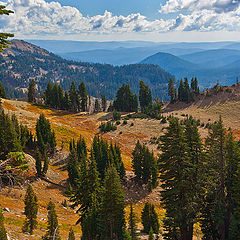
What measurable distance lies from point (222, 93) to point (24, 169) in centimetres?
13826

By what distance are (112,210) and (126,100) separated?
104 metres

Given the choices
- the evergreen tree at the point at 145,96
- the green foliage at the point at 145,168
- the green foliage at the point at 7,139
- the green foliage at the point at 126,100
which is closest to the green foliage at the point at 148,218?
the green foliage at the point at 145,168

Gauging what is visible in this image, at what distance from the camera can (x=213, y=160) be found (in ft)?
80.1

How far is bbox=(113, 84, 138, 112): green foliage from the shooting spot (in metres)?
124

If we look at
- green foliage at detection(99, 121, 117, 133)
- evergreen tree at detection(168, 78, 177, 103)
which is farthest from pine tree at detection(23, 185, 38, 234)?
evergreen tree at detection(168, 78, 177, 103)

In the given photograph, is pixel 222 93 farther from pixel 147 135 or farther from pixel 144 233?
pixel 144 233

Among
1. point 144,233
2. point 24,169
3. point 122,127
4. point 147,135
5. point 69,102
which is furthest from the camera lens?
point 69,102

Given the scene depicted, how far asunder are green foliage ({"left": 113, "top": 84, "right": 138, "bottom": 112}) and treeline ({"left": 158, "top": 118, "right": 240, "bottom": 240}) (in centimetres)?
9949

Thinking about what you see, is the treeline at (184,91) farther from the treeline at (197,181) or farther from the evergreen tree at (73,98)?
the treeline at (197,181)

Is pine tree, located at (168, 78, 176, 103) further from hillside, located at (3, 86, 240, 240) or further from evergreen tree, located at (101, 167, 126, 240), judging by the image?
evergreen tree, located at (101, 167, 126, 240)

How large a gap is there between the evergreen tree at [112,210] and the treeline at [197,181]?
5.24m

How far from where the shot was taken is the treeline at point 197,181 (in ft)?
68.8

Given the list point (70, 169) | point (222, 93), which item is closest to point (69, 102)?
point (70, 169)

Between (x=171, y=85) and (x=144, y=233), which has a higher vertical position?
(x=171, y=85)
